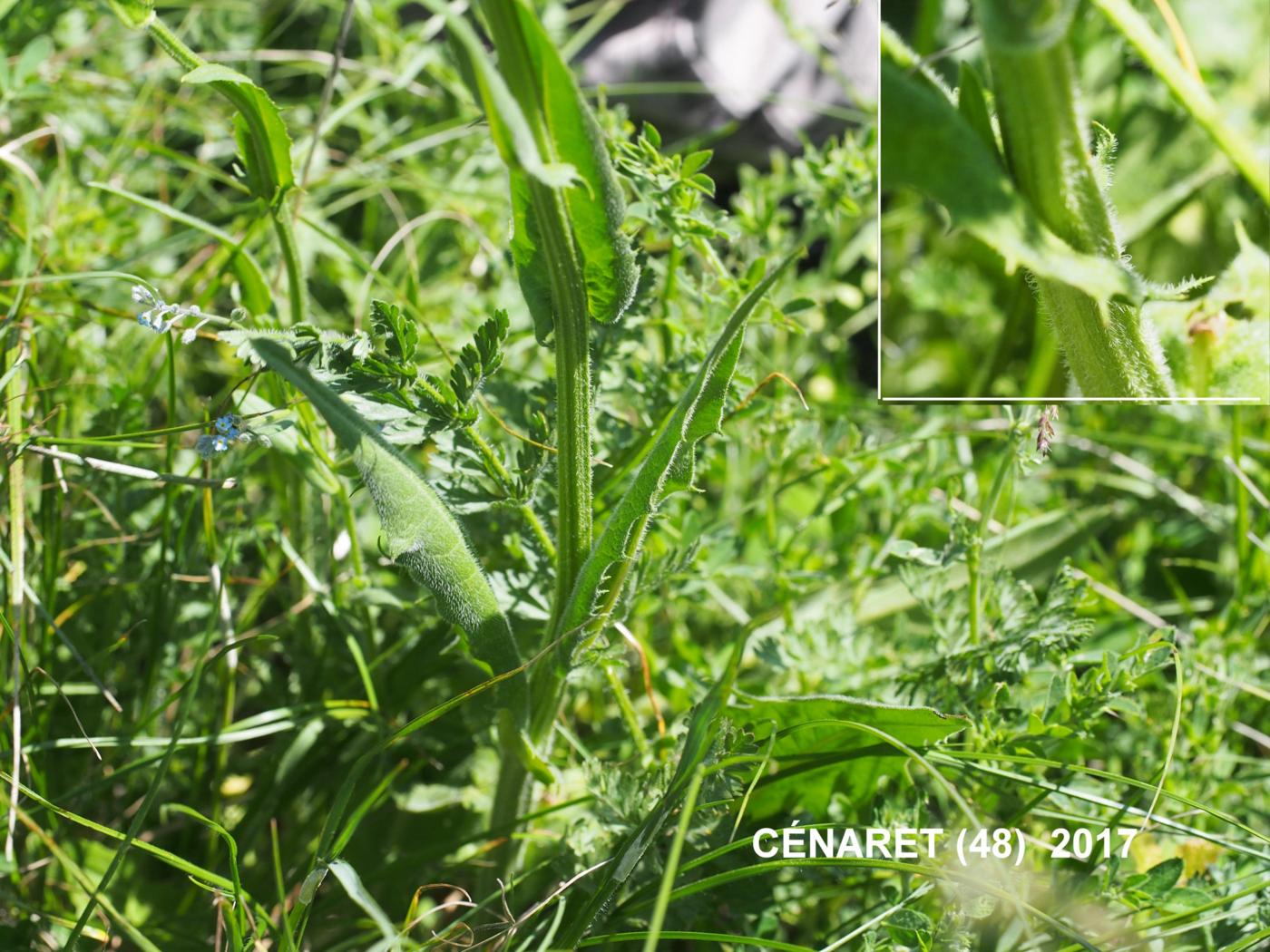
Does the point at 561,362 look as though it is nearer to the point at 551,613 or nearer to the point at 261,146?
the point at 551,613

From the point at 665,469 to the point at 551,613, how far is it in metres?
0.21

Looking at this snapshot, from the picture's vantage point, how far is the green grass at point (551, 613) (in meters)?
0.93

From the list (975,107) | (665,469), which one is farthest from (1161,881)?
(975,107)

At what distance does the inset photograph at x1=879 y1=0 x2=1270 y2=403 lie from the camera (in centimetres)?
85

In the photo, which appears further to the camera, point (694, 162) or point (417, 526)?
point (694, 162)

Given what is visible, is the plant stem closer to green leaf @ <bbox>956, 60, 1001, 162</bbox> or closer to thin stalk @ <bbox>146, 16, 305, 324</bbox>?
green leaf @ <bbox>956, 60, 1001, 162</bbox>

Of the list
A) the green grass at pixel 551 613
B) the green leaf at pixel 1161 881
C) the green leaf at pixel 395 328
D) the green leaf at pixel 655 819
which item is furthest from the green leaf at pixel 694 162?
the green leaf at pixel 1161 881

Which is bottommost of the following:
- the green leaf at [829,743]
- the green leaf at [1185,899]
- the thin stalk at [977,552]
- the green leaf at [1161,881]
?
the green leaf at [1185,899]

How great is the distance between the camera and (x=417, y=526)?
2.93 feet

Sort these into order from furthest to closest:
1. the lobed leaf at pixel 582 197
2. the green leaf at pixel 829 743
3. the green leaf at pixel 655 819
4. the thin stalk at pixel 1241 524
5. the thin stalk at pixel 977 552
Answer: the thin stalk at pixel 1241 524, the thin stalk at pixel 977 552, the green leaf at pixel 829 743, the green leaf at pixel 655 819, the lobed leaf at pixel 582 197

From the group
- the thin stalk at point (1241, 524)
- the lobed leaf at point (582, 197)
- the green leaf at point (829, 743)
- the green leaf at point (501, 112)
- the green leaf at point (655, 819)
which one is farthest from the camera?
the thin stalk at point (1241, 524)

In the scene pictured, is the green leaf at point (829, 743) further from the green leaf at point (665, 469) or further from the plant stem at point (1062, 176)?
the plant stem at point (1062, 176)

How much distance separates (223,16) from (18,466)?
1288mm

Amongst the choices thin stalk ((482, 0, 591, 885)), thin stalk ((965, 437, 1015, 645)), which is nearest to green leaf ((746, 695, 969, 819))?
thin stalk ((965, 437, 1015, 645))
